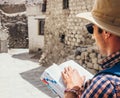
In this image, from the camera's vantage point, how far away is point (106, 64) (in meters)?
1.40

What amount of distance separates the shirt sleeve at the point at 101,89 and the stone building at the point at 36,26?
18062 mm

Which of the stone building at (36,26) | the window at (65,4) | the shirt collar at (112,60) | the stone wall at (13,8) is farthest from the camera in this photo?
the stone wall at (13,8)

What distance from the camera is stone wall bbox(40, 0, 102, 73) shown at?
7.70 m

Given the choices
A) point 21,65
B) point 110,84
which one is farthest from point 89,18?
point 21,65

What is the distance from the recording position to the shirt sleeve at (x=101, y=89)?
1262mm

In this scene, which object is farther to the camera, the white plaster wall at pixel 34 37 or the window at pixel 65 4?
the white plaster wall at pixel 34 37

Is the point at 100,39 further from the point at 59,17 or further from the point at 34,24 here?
the point at 34,24

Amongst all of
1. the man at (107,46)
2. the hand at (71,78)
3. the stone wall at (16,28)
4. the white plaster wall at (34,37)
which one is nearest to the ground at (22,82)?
the white plaster wall at (34,37)

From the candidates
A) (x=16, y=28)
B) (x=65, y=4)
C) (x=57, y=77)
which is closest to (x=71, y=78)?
(x=57, y=77)

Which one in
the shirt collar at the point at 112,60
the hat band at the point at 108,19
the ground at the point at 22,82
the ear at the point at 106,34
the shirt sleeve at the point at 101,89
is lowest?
the ground at the point at 22,82

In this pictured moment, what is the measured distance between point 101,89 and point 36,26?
18.9 metres

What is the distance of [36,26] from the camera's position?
65.6 ft

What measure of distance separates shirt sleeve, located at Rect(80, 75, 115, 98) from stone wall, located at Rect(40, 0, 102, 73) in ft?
18.8

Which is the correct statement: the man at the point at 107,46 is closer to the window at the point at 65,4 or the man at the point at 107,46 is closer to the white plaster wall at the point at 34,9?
the window at the point at 65,4
